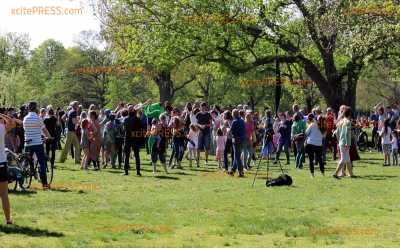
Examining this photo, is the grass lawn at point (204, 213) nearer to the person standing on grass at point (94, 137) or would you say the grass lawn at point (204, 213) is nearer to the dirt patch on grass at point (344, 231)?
the dirt patch on grass at point (344, 231)

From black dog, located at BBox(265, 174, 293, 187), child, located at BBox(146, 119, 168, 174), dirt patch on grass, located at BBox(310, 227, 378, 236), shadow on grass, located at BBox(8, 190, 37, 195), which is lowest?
dirt patch on grass, located at BBox(310, 227, 378, 236)

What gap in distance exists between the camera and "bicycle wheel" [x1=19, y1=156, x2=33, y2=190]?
15750mm

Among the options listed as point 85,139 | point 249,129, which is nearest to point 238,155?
point 249,129

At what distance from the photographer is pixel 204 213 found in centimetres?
1284

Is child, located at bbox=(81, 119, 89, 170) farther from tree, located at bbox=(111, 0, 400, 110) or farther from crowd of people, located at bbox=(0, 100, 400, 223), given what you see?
tree, located at bbox=(111, 0, 400, 110)

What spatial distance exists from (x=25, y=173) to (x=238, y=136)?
6469 millimetres

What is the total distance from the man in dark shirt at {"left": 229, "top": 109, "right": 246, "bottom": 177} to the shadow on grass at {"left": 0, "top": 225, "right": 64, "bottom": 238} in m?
9.70

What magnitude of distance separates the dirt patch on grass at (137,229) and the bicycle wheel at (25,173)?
517 cm

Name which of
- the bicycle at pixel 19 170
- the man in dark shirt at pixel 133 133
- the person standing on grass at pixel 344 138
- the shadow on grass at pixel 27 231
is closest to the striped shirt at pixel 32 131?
the bicycle at pixel 19 170

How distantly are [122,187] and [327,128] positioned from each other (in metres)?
10.2

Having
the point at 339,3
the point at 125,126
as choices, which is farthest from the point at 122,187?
the point at 339,3

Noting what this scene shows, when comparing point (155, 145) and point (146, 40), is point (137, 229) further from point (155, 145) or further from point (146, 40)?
point (146, 40)

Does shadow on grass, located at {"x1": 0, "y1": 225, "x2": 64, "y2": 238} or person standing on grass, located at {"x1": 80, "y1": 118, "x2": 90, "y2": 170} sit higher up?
person standing on grass, located at {"x1": 80, "y1": 118, "x2": 90, "y2": 170}

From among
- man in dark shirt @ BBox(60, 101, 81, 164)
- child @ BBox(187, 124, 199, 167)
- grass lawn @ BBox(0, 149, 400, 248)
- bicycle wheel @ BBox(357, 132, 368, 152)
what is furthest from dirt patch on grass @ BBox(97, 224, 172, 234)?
bicycle wheel @ BBox(357, 132, 368, 152)
